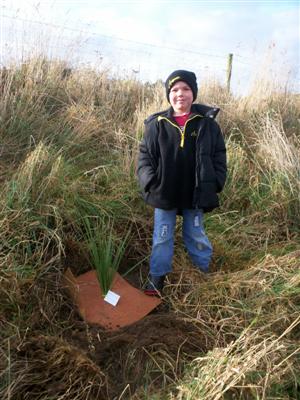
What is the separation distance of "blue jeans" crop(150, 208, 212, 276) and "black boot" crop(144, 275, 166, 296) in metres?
0.03

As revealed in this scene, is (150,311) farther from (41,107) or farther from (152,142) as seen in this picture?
(41,107)

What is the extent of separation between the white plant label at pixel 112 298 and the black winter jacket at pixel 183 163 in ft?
2.01

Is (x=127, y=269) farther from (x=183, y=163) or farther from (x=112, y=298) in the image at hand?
(x=183, y=163)

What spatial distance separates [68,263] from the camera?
3016 mm

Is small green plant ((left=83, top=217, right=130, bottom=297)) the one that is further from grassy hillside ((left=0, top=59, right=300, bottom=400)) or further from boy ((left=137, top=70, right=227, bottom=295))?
boy ((left=137, top=70, right=227, bottom=295))

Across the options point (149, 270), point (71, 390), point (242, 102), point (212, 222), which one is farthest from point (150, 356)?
point (242, 102)

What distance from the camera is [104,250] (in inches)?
117

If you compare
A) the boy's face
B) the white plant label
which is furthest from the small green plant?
the boy's face

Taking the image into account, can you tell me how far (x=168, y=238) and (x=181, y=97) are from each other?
2.90ft

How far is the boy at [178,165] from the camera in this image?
9.37 ft

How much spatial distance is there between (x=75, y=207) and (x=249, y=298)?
4.27 ft

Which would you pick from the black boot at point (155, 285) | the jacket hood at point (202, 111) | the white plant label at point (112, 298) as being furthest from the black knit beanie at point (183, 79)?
the white plant label at point (112, 298)

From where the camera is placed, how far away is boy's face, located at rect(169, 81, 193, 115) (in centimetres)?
286

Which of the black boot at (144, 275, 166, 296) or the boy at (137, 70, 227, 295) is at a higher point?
the boy at (137, 70, 227, 295)
